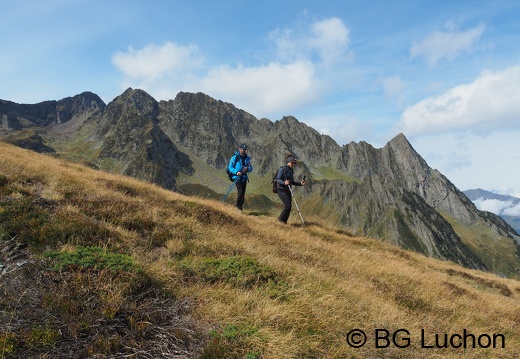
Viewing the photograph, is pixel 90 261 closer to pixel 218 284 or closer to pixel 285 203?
pixel 218 284

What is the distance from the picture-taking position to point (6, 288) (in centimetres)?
491

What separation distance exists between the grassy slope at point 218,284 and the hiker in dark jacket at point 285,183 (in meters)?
3.27

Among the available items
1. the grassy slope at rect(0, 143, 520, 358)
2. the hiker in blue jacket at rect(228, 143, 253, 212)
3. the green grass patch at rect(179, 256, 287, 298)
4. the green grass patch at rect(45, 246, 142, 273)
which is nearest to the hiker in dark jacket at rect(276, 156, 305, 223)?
the hiker in blue jacket at rect(228, 143, 253, 212)

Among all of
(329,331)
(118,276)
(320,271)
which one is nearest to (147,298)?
(118,276)

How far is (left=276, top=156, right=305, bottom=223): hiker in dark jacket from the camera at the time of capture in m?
15.9

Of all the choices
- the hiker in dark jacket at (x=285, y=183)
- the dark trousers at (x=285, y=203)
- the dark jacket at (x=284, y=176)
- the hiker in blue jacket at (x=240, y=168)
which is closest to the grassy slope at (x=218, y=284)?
the dark trousers at (x=285, y=203)

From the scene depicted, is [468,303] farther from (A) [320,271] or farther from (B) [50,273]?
(B) [50,273]

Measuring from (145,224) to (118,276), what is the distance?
381 centimetres

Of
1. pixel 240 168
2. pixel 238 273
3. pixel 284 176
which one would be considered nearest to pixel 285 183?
pixel 284 176

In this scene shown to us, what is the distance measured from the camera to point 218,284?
6711 mm

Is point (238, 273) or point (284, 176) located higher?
point (284, 176)

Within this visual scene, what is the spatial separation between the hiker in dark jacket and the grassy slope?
3272 mm

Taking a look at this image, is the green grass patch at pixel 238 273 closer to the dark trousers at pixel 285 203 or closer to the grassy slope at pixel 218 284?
the grassy slope at pixel 218 284

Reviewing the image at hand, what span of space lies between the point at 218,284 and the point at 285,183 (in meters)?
9.59
